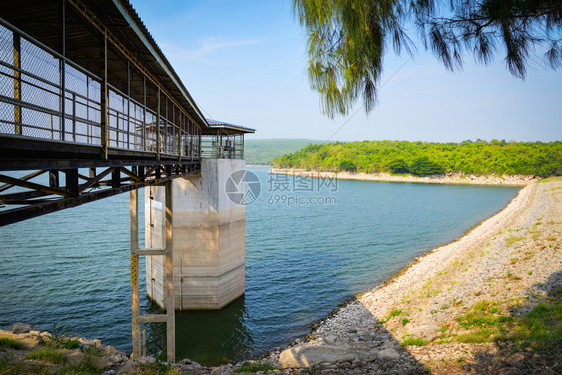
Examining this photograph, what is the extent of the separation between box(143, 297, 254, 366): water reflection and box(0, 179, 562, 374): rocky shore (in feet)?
5.32

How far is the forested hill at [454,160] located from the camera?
105 meters

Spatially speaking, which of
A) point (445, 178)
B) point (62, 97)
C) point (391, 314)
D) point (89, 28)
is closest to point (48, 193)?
point (62, 97)

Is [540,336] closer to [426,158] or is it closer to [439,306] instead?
[439,306]

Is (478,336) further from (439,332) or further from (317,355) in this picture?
(317,355)

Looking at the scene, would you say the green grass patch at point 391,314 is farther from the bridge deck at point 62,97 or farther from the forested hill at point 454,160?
the forested hill at point 454,160

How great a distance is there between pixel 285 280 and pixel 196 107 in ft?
36.9

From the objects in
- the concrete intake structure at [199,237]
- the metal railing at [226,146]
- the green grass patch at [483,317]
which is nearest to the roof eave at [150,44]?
the concrete intake structure at [199,237]

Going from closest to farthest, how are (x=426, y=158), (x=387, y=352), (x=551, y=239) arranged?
(x=387, y=352) → (x=551, y=239) → (x=426, y=158)

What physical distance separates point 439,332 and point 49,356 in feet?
34.8

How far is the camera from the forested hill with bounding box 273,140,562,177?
105 meters

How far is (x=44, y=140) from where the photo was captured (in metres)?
3.41

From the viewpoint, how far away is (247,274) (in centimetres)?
2008

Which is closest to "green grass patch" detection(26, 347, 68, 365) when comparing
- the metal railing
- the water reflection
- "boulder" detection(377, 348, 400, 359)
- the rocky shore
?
the rocky shore

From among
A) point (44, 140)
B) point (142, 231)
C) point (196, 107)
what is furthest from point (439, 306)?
point (142, 231)
